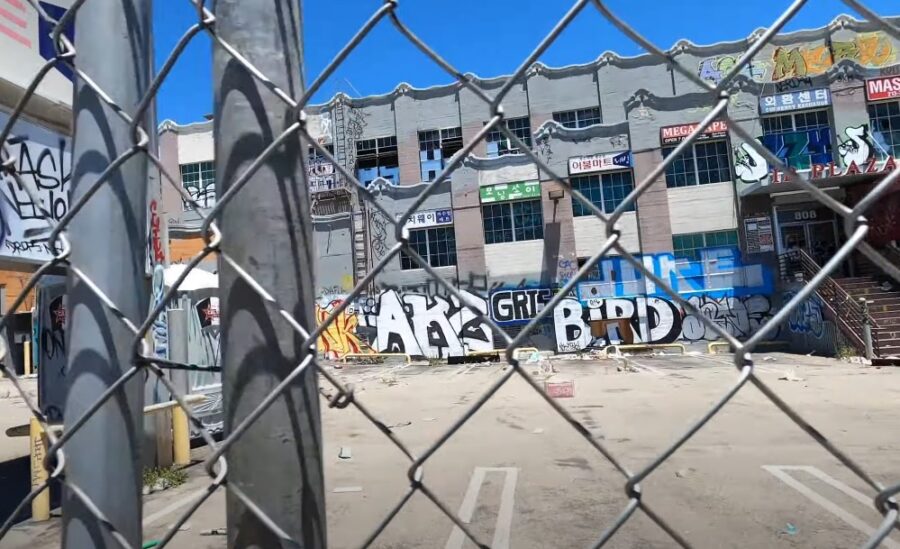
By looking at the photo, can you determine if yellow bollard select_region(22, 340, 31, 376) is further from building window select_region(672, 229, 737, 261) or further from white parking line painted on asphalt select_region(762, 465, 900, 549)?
white parking line painted on asphalt select_region(762, 465, 900, 549)

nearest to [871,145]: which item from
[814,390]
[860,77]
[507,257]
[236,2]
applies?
[860,77]

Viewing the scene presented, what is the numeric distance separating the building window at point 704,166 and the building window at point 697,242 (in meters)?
2.11

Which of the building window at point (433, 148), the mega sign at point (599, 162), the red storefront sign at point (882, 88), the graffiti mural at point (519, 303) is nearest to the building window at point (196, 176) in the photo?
the building window at point (433, 148)

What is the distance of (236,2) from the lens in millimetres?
1032

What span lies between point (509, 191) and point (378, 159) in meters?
7.03

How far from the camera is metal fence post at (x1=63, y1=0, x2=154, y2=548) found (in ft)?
Result: 3.49

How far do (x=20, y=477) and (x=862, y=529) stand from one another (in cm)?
764

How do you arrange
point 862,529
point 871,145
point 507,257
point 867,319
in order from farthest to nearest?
1. point 507,257
2. point 871,145
3. point 867,319
4. point 862,529

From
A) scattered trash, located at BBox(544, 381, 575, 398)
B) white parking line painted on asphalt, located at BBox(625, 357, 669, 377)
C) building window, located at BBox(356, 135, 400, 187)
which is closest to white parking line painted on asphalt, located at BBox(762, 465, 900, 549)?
scattered trash, located at BBox(544, 381, 575, 398)

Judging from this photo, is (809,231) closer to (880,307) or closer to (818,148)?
(818,148)

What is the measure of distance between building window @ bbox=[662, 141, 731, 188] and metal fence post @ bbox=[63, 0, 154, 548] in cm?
2544

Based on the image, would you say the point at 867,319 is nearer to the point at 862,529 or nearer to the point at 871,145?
the point at 871,145

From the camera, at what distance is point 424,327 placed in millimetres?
26250

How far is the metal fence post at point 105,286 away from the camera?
3.49 ft
